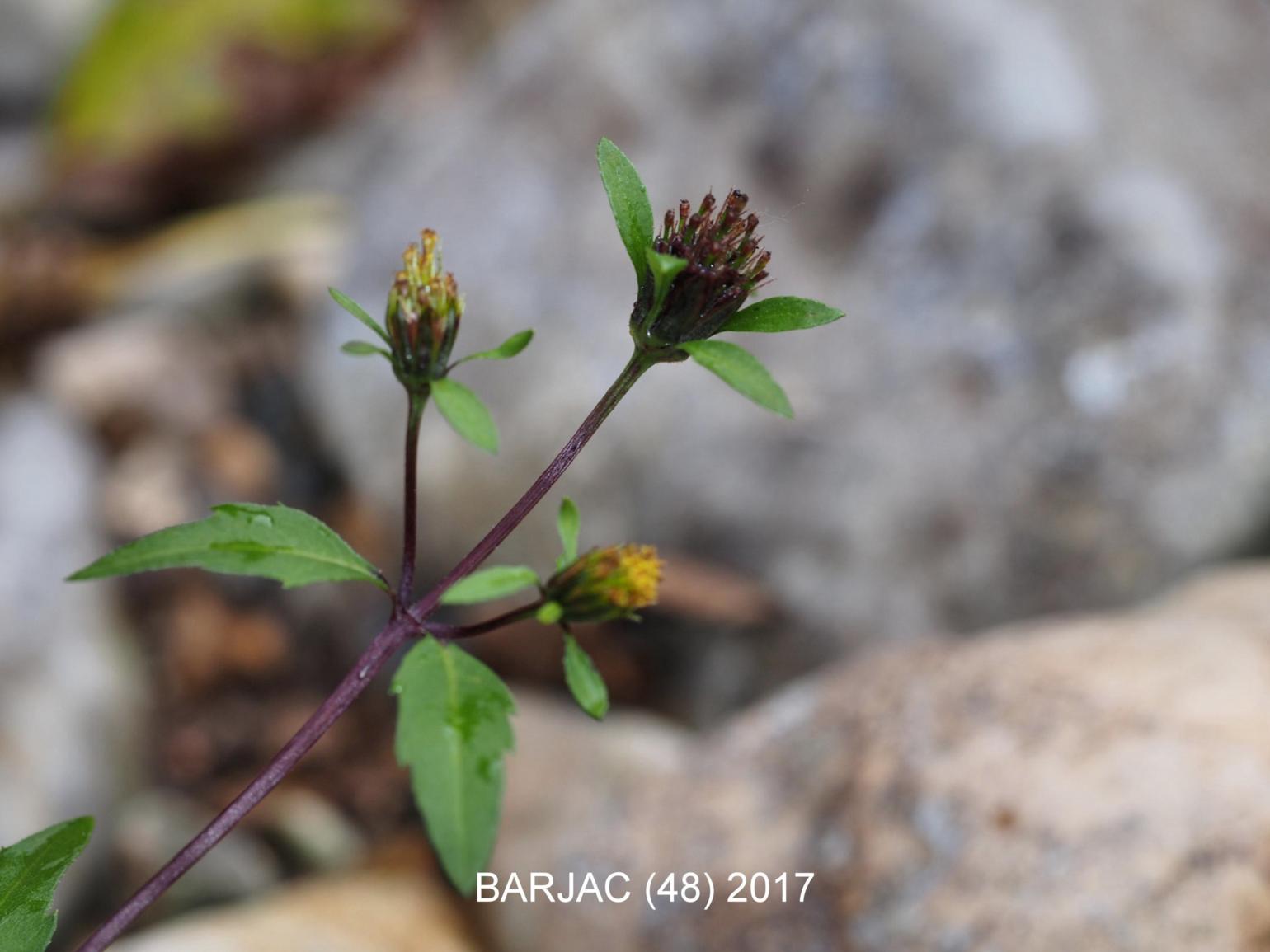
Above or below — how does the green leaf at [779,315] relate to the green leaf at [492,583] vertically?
above

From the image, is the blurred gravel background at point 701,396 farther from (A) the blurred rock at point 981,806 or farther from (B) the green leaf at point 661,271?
(B) the green leaf at point 661,271

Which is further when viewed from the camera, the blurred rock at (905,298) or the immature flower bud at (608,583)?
the blurred rock at (905,298)

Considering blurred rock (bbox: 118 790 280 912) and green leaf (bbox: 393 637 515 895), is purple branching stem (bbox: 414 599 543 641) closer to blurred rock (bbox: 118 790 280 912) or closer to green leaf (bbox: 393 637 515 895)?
green leaf (bbox: 393 637 515 895)

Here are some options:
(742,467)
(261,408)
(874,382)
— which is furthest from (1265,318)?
(261,408)

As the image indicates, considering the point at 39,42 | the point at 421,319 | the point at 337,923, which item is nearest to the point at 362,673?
the point at 421,319

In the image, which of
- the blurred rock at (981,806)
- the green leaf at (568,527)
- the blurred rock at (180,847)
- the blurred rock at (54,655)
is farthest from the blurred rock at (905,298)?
the green leaf at (568,527)

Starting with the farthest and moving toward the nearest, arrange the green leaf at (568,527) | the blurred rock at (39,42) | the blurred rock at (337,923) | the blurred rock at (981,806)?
the blurred rock at (39,42)
the blurred rock at (337,923)
the blurred rock at (981,806)
the green leaf at (568,527)

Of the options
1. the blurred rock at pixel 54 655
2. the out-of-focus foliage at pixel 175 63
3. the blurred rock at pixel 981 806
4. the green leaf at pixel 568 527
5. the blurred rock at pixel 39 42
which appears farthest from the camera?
the blurred rock at pixel 39 42

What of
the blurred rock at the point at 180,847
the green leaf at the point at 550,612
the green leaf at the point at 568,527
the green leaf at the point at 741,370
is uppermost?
the green leaf at the point at 741,370
